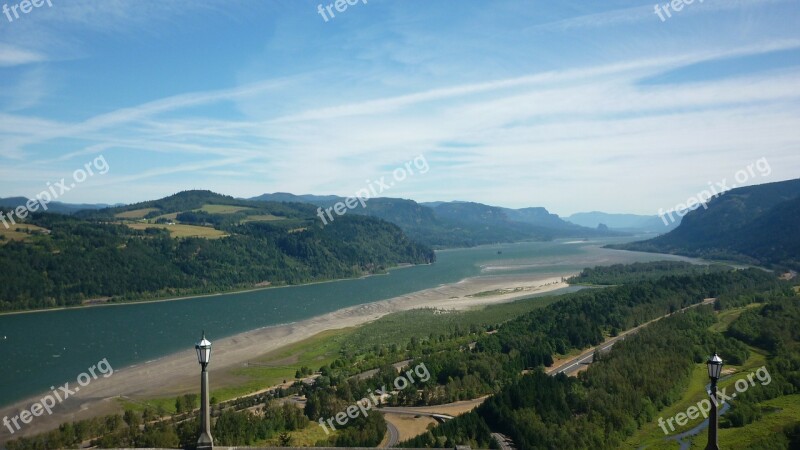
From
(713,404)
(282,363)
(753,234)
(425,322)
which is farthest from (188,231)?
(753,234)

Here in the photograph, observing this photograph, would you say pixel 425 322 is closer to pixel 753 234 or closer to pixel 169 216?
pixel 753 234

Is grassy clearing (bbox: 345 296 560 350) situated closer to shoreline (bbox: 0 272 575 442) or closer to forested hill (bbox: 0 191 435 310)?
shoreline (bbox: 0 272 575 442)

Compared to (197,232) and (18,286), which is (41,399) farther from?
(197,232)

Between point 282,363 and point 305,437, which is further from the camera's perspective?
point 282,363

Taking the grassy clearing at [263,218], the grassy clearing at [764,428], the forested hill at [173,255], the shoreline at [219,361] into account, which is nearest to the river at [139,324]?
the shoreline at [219,361]

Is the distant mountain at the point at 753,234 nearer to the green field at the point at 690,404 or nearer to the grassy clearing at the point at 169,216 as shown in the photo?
the green field at the point at 690,404

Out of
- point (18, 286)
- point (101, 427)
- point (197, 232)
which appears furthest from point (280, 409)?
point (197, 232)

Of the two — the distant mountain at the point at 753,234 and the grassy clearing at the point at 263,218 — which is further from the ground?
the grassy clearing at the point at 263,218
